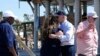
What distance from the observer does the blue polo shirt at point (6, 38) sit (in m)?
8.05

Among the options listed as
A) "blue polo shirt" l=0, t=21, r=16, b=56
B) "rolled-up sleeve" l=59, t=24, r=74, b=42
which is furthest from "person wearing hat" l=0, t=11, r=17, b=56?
"rolled-up sleeve" l=59, t=24, r=74, b=42

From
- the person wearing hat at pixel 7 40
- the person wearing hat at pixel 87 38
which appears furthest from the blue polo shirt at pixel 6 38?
the person wearing hat at pixel 87 38

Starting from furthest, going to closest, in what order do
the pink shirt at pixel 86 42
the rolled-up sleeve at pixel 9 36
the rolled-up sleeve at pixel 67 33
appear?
the pink shirt at pixel 86 42
the rolled-up sleeve at pixel 67 33
the rolled-up sleeve at pixel 9 36

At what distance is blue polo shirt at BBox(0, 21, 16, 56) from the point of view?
8.05 m

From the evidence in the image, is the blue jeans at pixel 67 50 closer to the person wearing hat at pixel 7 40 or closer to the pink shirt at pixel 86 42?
the pink shirt at pixel 86 42

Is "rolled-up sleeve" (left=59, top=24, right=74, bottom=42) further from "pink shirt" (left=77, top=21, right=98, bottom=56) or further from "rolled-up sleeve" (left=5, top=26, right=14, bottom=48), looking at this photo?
"rolled-up sleeve" (left=5, top=26, right=14, bottom=48)

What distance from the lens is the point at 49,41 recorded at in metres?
8.12

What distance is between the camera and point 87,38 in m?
A: 8.50

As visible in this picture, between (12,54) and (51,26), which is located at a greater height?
(51,26)

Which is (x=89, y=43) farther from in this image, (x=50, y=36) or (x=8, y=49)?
(x=8, y=49)

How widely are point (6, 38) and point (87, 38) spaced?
154 centimetres

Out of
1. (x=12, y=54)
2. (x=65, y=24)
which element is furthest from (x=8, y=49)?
(x=65, y=24)

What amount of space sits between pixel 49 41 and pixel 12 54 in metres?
0.70

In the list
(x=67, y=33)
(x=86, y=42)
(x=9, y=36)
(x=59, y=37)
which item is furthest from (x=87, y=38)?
(x=9, y=36)
